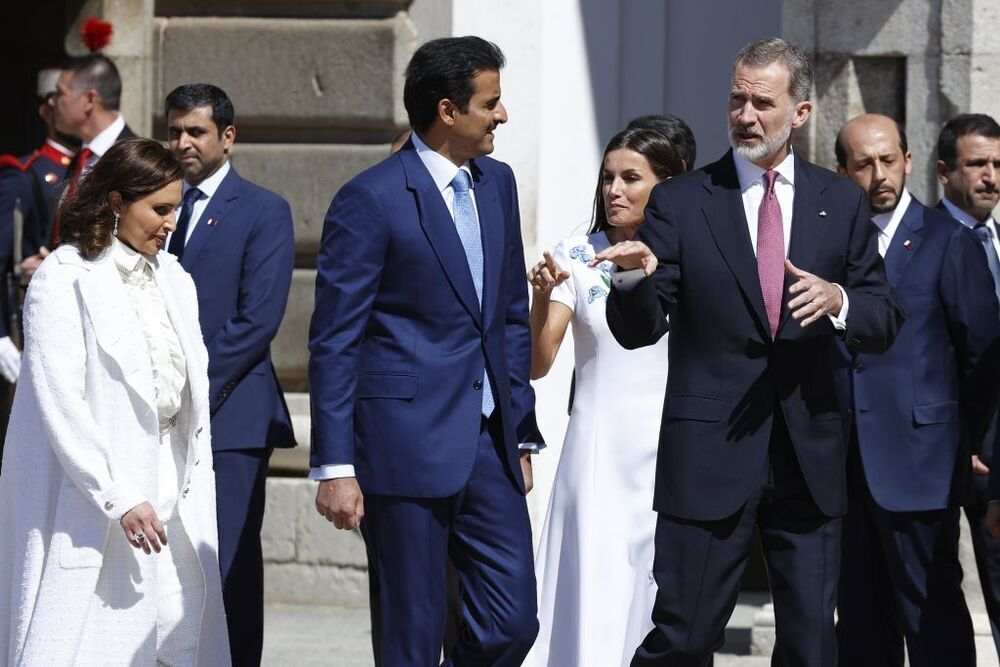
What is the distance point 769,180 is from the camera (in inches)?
210

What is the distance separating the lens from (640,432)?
648cm

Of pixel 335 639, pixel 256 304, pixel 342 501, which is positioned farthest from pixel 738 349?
pixel 335 639

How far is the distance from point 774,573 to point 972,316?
137 cm

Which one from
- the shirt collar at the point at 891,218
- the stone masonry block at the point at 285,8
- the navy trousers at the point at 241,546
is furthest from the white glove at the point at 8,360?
the shirt collar at the point at 891,218

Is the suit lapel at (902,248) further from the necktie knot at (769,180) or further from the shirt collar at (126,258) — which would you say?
the shirt collar at (126,258)

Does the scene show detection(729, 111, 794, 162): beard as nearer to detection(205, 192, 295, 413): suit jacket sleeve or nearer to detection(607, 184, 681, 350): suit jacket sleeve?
detection(607, 184, 681, 350): suit jacket sleeve

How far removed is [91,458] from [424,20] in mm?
3673

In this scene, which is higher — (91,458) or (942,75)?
(942,75)

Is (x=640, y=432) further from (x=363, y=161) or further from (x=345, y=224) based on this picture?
(x=363, y=161)

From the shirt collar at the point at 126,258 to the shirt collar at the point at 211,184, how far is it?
0.97 m

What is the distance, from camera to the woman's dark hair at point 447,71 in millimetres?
5516

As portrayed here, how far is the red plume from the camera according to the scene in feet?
28.5

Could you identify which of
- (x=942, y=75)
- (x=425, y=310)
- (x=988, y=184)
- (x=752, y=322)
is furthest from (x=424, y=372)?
(x=942, y=75)

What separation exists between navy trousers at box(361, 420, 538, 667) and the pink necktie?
0.79 metres
